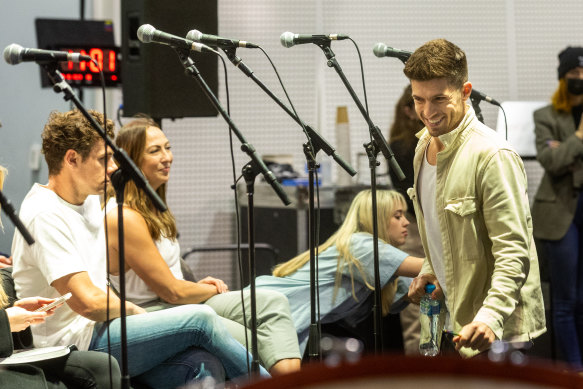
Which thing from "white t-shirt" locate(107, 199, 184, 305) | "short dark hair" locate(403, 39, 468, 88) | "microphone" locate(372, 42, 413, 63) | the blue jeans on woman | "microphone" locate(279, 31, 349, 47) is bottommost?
the blue jeans on woman

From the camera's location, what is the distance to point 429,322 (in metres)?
2.45

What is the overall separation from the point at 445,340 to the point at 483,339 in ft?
1.75

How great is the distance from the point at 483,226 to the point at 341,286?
135cm

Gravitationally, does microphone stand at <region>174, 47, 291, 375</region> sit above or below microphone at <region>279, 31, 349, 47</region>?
below

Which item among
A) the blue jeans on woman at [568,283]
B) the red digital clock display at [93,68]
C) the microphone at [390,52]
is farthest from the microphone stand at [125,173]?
the blue jeans on woman at [568,283]

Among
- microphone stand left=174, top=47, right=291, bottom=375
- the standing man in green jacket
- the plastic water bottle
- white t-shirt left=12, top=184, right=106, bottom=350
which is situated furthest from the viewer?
white t-shirt left=12, top=184, right=106, bottom=350

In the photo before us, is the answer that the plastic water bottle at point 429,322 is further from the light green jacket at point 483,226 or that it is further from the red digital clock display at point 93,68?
the red digital clock display at point 93,68

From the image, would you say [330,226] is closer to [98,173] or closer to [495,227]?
[98,173]

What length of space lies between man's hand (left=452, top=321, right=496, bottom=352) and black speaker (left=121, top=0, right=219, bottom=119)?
2.12 meters

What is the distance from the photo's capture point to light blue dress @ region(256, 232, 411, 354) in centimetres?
340

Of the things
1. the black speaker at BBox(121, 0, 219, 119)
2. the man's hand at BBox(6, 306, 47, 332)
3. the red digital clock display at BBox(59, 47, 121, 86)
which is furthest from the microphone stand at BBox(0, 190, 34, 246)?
the red digital clock display at BBox(59, 47, 121, 86)

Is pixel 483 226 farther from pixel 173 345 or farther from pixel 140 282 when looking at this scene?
pixel 140 282

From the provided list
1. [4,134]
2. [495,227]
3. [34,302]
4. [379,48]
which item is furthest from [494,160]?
[4,134]

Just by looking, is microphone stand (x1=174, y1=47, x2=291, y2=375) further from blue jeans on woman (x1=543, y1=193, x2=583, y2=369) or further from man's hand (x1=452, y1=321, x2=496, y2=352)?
blue jeans on woman (x1=543, y1=193, x2=583, y2=369)
